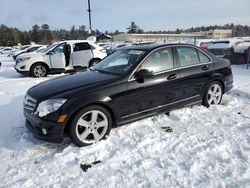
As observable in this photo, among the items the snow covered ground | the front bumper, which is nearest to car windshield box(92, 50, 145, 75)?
the snow covered ground

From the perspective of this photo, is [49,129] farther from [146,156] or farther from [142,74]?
[142,74]

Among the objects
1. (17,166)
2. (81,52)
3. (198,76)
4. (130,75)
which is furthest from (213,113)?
(81,52)

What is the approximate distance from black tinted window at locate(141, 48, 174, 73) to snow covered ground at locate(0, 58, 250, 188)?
102 centimetres

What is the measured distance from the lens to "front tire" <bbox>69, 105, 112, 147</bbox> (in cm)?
374

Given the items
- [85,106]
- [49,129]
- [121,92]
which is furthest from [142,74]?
[49,129]

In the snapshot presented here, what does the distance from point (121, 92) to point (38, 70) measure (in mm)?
7660

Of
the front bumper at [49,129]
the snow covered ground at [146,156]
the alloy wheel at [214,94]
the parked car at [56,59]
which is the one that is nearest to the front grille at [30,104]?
the front bumper at [49,129]

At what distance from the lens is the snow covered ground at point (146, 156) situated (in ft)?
9.85

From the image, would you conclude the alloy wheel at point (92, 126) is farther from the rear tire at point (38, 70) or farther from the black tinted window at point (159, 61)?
the rear tire at point (38, 70)

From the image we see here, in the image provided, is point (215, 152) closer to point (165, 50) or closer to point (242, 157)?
point (242, 157)

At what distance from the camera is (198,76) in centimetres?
509

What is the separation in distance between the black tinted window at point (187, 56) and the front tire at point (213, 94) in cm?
68

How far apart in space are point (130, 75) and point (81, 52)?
725 cm

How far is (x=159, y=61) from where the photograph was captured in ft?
15.2
